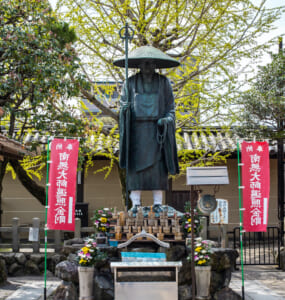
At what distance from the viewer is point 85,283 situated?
7.13 m

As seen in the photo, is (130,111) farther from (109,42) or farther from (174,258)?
(109,42)

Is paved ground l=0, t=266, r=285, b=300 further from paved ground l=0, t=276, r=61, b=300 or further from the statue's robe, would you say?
the statue's robe

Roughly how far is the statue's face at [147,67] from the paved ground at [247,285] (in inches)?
191

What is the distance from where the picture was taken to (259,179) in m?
9.63

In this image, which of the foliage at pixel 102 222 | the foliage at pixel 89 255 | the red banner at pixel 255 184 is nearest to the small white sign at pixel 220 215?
the red banner at pixel 255 184

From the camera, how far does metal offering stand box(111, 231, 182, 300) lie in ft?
20.4

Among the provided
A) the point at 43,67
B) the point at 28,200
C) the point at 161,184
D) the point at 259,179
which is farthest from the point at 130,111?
the point at 28,200

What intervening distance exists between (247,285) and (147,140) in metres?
4.43

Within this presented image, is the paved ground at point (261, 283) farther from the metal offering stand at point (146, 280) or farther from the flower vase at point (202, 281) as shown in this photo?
the metal offering stand at point (146, 280)

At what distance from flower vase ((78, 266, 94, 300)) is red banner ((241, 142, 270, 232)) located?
402 centimetres

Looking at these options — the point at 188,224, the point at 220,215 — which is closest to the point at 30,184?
the point at 220,215

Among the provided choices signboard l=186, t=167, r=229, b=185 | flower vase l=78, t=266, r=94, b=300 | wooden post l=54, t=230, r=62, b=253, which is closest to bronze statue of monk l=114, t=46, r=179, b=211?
signboard l=186, t=167, r=229, b=185

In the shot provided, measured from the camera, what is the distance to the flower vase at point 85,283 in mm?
7125

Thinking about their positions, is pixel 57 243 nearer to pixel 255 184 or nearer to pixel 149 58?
pixel 255 184
